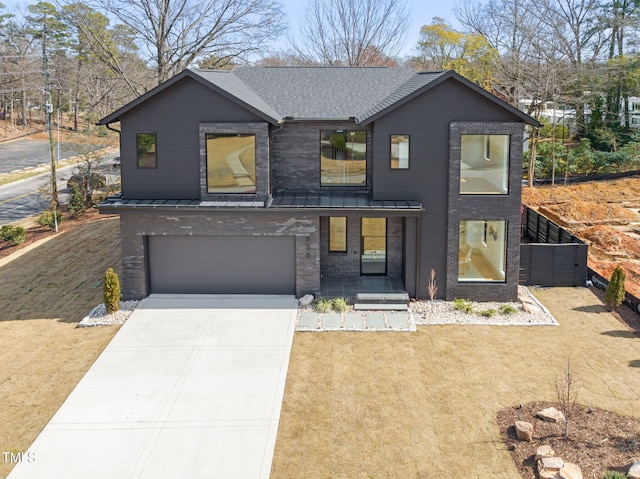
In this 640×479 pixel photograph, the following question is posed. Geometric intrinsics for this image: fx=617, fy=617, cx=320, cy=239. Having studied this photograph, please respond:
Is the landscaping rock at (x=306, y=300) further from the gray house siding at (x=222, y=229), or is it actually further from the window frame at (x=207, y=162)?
the window frame at (x=207, y=162)

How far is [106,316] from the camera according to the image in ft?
60.1

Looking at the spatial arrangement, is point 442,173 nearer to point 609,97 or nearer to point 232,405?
point 232,405

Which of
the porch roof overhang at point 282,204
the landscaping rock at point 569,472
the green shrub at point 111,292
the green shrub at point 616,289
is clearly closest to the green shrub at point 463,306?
the porch roof overhang at point 282,204

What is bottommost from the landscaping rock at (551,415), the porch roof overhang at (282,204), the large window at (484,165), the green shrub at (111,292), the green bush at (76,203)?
the landscaping rock at (551,415)

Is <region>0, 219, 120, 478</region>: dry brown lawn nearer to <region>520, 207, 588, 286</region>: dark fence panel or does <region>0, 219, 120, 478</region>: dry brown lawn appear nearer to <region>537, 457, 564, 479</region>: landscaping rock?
<region>537, 457, 564, 479</region>: landscaping rock

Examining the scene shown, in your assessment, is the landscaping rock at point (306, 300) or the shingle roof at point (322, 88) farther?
the shingle roof at point (322, 88)

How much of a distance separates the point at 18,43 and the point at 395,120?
6771cm

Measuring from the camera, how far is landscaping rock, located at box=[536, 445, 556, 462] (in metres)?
10.8

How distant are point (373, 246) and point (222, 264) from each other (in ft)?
16.8

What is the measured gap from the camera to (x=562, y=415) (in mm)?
12055

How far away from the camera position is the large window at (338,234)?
2075 centimetres

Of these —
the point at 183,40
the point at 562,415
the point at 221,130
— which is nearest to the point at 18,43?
the point at 183,40

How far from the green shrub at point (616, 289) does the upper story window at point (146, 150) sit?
14.3m

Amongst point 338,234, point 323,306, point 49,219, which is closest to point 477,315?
point 323,306
